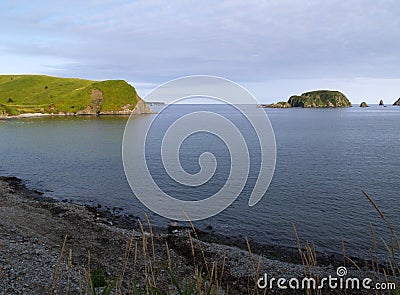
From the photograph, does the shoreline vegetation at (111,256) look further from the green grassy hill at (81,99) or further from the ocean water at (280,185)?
the green grassy hill at (81,99)

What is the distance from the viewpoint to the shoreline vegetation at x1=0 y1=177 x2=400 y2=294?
12.5m

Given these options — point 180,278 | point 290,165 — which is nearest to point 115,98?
point 290,165

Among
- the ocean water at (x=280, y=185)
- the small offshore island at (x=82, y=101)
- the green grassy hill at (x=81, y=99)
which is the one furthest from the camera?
the green grassy hill at (x=81, y=99)

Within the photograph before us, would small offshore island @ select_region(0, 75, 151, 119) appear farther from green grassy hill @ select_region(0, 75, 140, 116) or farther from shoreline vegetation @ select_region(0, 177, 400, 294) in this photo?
shoreline vegetation @ select_region(0, 177, 400, 294)

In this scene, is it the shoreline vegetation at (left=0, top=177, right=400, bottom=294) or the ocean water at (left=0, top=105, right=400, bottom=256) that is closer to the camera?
the shoreline vegetation at (left=0, top=177, right=400, bottom=294)

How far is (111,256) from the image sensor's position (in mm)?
17062

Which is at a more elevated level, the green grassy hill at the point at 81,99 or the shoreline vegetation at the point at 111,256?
the green grassy hill at the point at 81,99

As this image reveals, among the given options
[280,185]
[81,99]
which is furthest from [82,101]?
[280,185]

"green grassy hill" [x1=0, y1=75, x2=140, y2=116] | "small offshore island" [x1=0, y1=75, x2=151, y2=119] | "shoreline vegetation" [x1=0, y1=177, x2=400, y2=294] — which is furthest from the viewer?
"green grassy hill" [x1=0, y1=75, x2=140, y2=116]

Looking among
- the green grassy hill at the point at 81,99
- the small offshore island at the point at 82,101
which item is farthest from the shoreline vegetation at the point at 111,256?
the green grassy hill at the point at 81,99

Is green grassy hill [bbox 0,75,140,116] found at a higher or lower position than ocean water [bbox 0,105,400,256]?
higher

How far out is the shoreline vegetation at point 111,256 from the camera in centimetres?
1250

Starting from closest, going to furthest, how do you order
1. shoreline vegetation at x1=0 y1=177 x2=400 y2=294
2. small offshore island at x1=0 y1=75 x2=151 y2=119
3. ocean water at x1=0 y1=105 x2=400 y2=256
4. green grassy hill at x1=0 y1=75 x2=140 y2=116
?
shoreline vegetation at x1=0 y1=177 x2=400 y2=294, ocean water at x1=0 y1=105 x2=400 y2=256, small offshore island at x1=0 y1=75 x2=151 y2=119, green grassy hill at x1=0 y1=75 x2=140 y2=116

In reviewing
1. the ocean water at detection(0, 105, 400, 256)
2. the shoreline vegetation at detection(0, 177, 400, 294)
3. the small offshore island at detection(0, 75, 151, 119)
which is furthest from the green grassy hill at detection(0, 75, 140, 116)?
the shoreline vegetation at detection(0, 177, 400, 294)
